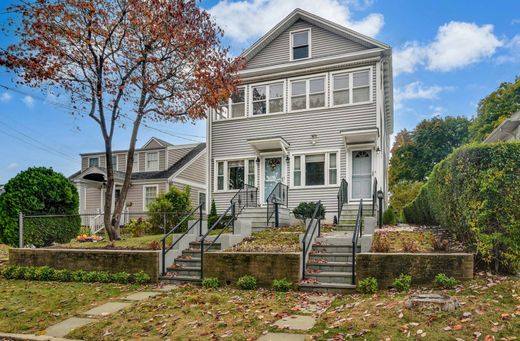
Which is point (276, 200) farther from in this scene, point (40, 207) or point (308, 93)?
point (40, 207)

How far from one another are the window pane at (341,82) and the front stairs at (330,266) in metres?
8.09

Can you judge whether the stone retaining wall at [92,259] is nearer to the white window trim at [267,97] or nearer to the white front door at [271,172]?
the white front door at [271,172]

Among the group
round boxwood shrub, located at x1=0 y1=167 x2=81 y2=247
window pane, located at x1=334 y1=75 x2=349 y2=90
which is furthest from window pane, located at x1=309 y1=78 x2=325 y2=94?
round boxwood shrub, located at x1=0 y1=167 x2=81 y2=247

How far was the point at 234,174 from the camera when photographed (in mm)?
18266

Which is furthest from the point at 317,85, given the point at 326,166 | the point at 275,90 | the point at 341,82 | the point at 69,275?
the point at 69,275

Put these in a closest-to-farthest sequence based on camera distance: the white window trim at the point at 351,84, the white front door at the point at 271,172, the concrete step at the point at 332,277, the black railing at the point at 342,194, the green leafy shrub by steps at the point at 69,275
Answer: the concrete step at the point at 332,277 < the green leafy shrub by steps at the point at 69,275 < the black railing at the point at 342,194 < the white window trim at the point at 351,84 < the white front door at the point at 271,172

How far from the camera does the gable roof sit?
641 inches

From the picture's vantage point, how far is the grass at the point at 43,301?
6.94m

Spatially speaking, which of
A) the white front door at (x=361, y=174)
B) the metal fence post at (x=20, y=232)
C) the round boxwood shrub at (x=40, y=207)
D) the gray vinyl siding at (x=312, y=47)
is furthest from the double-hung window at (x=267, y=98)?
the metal fence post at (x=20, y=232)

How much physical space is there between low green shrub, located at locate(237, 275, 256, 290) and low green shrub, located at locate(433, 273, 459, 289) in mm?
3636

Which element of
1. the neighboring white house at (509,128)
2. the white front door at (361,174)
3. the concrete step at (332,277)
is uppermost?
the neighboring white house at (509,128)

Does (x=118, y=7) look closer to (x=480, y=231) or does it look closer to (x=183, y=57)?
(x=183, y=57)

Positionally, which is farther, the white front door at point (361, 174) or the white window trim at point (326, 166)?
the white window trim at point (326, 166)

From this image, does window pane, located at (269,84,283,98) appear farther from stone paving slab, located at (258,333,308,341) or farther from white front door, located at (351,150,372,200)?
stone paving slab, located at (258,333,308,341)
